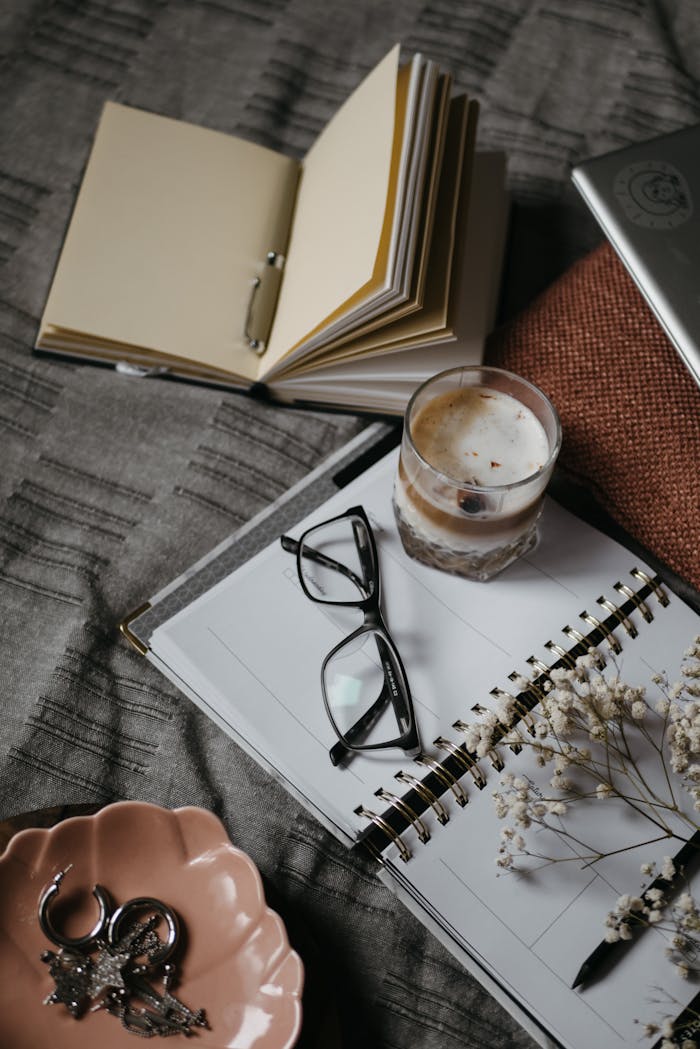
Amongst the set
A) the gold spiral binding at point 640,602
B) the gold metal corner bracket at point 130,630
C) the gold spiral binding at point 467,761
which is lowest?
the gold metal corner bracket at point 130,630

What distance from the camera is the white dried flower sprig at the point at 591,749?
60 cm

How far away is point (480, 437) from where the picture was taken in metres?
0.66

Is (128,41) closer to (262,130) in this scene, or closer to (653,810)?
(262,130)

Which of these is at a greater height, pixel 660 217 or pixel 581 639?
pixel 660 217

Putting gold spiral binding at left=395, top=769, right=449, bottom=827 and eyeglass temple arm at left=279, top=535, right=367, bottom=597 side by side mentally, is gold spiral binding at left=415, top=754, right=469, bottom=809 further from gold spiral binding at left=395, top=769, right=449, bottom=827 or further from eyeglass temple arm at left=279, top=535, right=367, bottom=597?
eyeglass temple arm at left=279, top=535, right=367, bottom=597

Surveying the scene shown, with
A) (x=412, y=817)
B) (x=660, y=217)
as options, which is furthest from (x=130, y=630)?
(x=660, y=217)

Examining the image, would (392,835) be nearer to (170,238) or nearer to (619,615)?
(619,615)

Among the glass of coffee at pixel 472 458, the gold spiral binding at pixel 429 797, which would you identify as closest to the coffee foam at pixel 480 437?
the glass of coffee at pixel 472 458

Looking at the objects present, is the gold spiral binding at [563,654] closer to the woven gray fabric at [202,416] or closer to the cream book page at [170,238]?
the woven gray fabric at [202,416]

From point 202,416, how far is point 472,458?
27 centimetres

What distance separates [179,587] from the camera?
2.37 ft

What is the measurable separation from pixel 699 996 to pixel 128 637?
1.52 ft

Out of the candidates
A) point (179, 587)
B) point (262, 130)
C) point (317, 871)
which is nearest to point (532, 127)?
point (262, 130)

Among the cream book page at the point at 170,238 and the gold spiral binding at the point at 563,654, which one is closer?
the gold spiral binding at the point at 563,654
